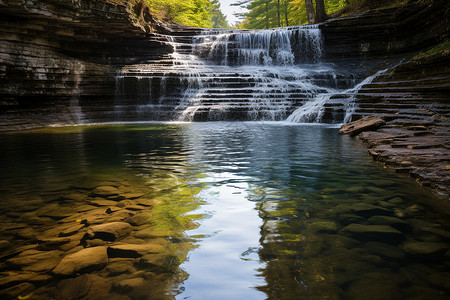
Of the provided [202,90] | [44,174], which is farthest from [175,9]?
[44,174]

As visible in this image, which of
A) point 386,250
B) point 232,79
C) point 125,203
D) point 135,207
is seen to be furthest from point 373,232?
point 232,79

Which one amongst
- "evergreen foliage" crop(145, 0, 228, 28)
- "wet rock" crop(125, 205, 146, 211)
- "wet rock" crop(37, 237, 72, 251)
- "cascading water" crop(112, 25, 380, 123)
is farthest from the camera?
"evergreen foliage" crop(145, 0, 228, 28)

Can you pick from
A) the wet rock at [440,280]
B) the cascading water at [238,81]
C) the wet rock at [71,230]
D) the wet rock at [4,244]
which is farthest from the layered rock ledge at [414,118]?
the wet rock at [4,244]

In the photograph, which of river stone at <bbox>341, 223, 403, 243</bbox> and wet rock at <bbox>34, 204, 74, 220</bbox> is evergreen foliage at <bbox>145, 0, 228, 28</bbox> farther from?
river stone at <bbox>341, 223, 403, 243</bbox>

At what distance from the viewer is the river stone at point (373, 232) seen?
8.00 feet

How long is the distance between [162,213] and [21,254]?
1.20 m

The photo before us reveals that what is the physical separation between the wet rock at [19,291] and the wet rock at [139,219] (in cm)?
101

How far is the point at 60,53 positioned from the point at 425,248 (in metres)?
18.6

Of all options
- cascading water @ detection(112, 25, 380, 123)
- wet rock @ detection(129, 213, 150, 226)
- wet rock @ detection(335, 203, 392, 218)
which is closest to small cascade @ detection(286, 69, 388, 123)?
cascading water @ detection(112, 25, 380, 123)

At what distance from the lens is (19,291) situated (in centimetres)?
183

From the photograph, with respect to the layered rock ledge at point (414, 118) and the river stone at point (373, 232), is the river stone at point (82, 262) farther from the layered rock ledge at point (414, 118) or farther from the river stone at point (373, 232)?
the layered rock ledge at point (414, 118)

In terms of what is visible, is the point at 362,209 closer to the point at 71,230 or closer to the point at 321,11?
the point at 71,230

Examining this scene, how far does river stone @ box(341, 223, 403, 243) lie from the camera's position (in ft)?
8.00

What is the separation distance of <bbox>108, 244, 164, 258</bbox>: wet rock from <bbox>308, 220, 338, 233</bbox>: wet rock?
1299mm
